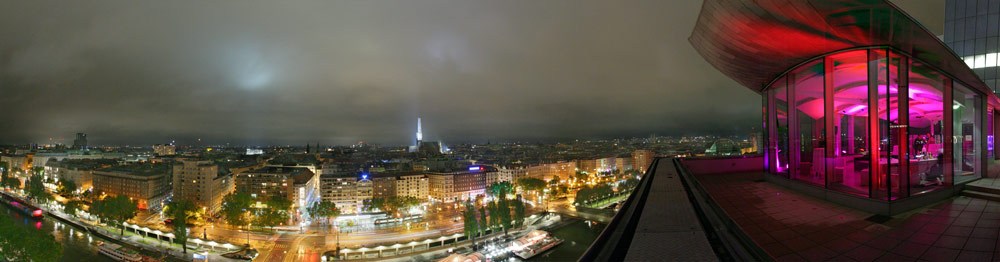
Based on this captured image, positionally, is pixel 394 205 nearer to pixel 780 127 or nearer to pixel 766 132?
pixel 766 132

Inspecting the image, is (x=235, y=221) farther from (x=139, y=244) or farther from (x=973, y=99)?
(x=973, y=99)

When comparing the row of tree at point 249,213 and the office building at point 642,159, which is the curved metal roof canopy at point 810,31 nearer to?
the row of tree at point 249,213

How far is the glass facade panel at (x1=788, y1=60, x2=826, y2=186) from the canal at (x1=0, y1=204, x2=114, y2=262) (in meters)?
29.3

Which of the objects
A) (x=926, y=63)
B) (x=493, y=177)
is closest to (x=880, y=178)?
(x=926, y=63)

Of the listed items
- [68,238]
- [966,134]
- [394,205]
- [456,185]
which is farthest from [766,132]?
[68,238]

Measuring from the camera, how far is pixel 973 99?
657 centimetres

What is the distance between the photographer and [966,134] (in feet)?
20.4

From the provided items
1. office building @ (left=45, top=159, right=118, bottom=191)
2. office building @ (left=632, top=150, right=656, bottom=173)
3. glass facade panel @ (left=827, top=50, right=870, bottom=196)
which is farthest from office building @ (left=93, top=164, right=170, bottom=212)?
office building @ (left=632, top=150, right=656, bottom=173)

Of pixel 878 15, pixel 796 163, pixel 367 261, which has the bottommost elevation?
pixel 367 261

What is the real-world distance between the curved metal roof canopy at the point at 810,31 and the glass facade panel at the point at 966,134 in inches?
12.9

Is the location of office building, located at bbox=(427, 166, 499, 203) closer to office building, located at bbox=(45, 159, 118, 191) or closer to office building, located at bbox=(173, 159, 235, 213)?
office building, located at bbox=(173, 159, 235, 213)

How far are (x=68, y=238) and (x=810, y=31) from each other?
39222 millimetres

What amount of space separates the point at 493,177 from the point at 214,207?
28836 mm

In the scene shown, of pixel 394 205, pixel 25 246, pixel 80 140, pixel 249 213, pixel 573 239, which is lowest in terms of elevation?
pixel 573 239
